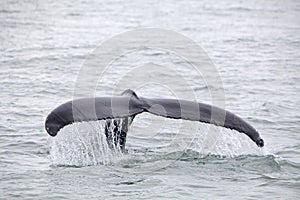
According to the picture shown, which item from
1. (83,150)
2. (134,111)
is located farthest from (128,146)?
(134,111)

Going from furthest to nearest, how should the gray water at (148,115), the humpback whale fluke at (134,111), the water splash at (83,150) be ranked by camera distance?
the water splash at (83,150)
the gray water at (148,115)
the humpback whale fluke at (134,111)

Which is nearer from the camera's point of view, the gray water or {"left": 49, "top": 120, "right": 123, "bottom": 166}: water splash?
the gray water

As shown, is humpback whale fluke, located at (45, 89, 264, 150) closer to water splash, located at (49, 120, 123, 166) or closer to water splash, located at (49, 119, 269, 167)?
water splash, located at (49, 119, 269, 167)

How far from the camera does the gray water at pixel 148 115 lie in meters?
7.56

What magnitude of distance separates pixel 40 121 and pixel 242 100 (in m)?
3.95

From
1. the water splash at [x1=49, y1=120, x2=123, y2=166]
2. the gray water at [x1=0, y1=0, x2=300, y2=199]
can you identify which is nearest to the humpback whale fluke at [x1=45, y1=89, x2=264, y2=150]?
the gray water at [x1=0, y1=0, x2=300, y2=199]

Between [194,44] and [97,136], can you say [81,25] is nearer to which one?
[194,44]

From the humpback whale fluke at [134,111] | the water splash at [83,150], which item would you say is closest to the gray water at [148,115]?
the water splash at [83,150]

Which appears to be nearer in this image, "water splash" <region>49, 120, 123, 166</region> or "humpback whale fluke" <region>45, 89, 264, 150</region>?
"humpback whale fluke" <region>45, 89, 264, 150</region>

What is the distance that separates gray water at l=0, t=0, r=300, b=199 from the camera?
7.56 meters

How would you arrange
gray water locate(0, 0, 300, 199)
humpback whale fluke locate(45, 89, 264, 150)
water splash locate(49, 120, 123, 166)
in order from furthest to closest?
water splash locate(49, 120, 123, 166), gray water locate(0, 0, 300, 199), humpback whale fluke locate(45, 89, 264, 150)

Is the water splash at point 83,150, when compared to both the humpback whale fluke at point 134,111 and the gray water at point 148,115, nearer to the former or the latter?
the gray water at point 148,115

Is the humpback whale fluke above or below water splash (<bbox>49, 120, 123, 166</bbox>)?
above

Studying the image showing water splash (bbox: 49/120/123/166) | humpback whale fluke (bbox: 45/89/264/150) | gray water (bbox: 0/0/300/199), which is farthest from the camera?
water splash (bbox: 49/120/123/166)
